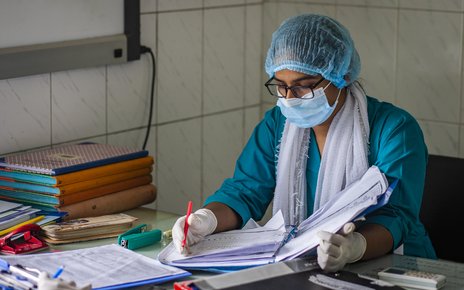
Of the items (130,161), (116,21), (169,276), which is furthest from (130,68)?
(169,276)

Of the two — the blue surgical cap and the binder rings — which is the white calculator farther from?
the binder rings

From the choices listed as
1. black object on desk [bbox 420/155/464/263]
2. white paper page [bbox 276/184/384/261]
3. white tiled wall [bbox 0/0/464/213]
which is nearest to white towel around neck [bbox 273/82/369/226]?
white paper page [bbox 276/184/384/261]

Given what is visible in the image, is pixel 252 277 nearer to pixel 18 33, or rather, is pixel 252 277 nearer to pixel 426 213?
pixel 426 213

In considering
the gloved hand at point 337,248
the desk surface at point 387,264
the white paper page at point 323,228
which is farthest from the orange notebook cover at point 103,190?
the gloved hand at point 337,248

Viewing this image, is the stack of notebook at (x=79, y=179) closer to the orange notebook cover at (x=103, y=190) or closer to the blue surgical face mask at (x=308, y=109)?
the orange notebook cover at (x=103, y=190)

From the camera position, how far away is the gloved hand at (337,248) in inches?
74.7

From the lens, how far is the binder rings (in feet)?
7.85

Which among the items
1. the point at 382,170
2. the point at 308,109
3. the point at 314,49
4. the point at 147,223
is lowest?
the point at 147,223

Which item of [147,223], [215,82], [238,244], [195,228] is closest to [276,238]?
[238,244]

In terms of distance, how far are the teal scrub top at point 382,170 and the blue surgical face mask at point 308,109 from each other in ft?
0.44

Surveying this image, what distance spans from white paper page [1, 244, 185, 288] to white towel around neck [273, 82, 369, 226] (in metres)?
0.52

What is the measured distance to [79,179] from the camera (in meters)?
2.41

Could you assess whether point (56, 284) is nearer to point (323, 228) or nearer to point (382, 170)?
point (323, 228)

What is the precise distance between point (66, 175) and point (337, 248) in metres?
0.83
